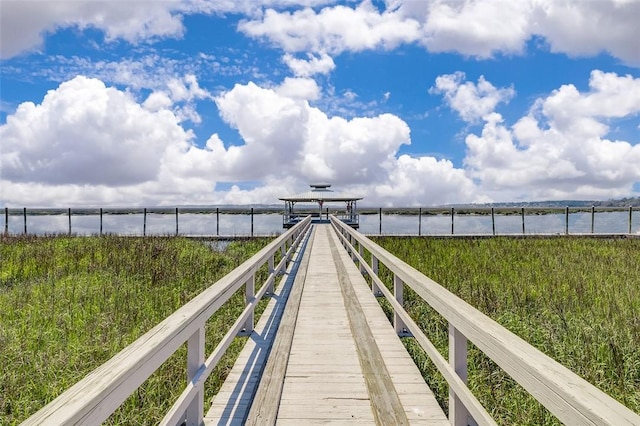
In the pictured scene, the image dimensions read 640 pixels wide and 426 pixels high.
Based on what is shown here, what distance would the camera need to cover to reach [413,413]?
2904 millimetres

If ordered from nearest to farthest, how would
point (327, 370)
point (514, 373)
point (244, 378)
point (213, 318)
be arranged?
point (514, 373)
point (244, 378)
point (327, 370)
point (213, 318)

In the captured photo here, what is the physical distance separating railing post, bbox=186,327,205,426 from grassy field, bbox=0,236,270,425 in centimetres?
134

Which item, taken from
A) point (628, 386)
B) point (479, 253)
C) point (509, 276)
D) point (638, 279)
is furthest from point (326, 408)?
point (479, 253)

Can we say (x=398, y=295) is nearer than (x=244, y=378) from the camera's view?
No

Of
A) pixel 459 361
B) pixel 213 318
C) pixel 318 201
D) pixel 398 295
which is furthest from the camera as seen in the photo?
pixel 318 201

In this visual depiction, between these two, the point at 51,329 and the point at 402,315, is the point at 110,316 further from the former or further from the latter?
the point at 402,315

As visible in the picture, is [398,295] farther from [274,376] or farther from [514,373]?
[514,373]

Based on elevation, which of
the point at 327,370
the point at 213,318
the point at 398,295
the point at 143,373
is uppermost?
the point at 143,373

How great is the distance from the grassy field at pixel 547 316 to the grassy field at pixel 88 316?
3.12 metres

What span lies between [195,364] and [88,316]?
5.12m

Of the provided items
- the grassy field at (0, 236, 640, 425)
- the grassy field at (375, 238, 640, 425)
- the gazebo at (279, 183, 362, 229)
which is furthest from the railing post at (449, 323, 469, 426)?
the gazebo at (279, 183, 362, 229)

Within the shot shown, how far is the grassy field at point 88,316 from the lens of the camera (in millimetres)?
3920

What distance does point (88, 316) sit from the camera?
245 inches

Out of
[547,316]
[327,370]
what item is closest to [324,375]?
[327,370]
